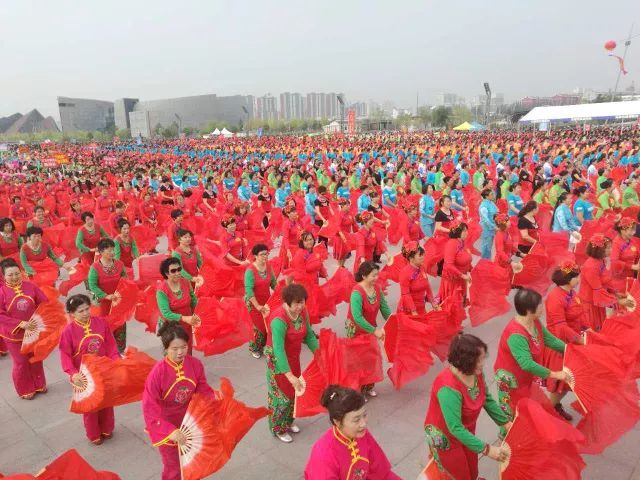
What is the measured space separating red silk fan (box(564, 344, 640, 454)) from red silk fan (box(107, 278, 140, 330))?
4.16 meters

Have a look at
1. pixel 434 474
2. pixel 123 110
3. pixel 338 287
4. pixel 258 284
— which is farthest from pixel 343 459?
pixel 123 110

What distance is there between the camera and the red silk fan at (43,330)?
14.4 ft

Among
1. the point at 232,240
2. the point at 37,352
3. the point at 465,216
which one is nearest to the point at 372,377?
the point at 37,352

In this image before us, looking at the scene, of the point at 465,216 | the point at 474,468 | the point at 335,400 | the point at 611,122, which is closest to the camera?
the point at 335,400

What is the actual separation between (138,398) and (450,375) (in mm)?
2363

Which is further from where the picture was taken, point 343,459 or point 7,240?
point 7,240

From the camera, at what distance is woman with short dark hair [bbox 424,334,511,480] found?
2.40 meters

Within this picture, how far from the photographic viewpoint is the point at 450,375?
248 cm

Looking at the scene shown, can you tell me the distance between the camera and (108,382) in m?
3.44

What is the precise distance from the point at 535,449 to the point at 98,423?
Result: 3255 mm

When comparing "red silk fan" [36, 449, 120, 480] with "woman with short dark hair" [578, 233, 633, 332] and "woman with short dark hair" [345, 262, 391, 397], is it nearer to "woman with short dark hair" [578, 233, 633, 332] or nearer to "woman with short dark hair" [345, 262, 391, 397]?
"woman with short dark hair" [345, 262, 391, 397]

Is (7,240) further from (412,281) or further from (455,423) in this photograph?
(455,423)

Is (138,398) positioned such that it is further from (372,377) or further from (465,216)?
(465,216)

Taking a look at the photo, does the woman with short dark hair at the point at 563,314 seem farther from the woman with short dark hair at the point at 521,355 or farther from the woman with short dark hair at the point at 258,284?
the woman with short dark hair at the point at 258,284
